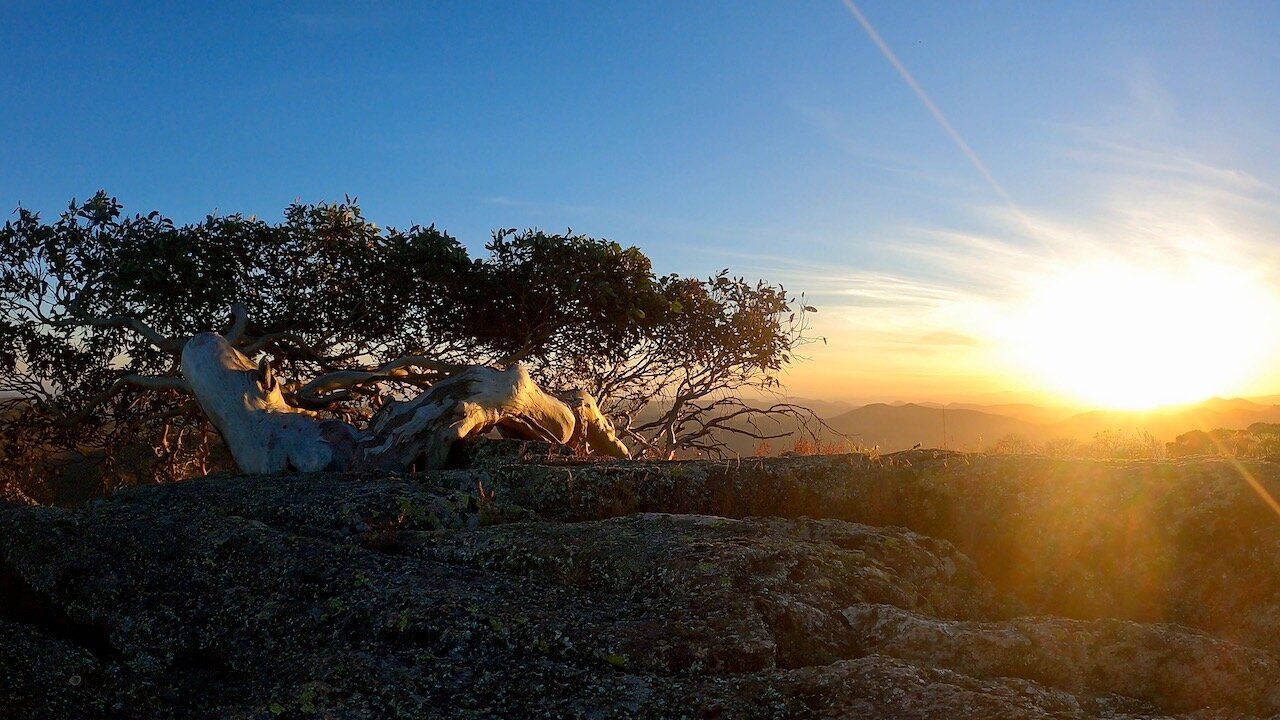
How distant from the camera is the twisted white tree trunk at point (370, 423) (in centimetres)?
1138

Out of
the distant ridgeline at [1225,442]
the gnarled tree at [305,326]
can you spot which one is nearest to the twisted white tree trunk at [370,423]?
the gnarled tree at [305,326]

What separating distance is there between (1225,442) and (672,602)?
11.7 m

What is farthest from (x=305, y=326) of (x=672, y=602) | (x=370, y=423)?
(x=672, y=602)

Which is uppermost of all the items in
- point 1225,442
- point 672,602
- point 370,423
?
point 370,423

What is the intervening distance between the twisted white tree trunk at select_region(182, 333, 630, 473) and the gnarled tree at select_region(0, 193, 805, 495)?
0.21ft

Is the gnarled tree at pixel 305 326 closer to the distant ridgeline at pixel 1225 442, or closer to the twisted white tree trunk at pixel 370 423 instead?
the twisted white tree trunk at pixel 370 423

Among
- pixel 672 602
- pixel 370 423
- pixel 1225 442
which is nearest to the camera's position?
pixel 672 602

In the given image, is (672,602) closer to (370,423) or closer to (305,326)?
(370,423)

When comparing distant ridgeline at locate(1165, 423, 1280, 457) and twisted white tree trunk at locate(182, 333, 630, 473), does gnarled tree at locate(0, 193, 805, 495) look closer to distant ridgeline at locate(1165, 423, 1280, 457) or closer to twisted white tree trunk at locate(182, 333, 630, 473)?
twisted white tree trunk at locate(182, 333, 630, 473)

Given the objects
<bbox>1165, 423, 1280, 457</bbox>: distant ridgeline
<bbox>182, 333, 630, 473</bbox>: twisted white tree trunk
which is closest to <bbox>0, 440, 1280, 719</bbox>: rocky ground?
<bbox>182, 333, 630, 473</bbox>: twisted white tree trunk

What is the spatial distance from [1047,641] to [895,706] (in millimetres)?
1350

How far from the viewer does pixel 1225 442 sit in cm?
1267

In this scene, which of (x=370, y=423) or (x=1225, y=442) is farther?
(x=1225, y=442)

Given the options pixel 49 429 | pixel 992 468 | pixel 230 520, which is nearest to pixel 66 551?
pixel 230 520
